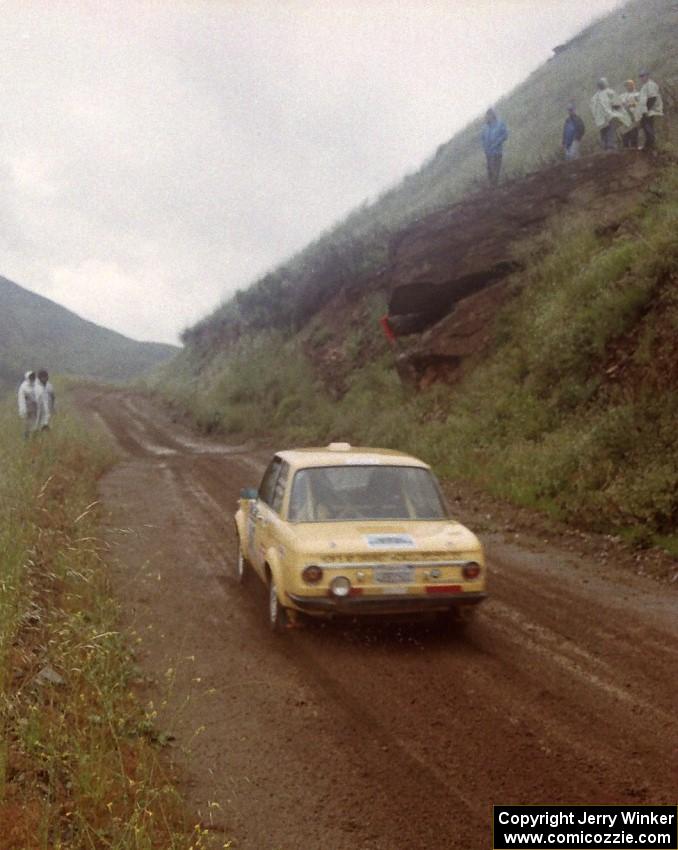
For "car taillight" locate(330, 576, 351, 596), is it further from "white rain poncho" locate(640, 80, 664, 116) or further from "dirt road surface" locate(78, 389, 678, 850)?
"white rain poncho" locate(640, 80, 664, 116)

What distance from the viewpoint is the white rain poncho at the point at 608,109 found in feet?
62.2

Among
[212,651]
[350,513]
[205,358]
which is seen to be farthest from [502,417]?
[205,358]

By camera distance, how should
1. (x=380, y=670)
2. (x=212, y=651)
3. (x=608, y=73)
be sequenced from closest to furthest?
(x=380, y=670)
(x=212, y=651)
(x=608, y=73)

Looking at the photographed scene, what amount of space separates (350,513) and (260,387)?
21410mm

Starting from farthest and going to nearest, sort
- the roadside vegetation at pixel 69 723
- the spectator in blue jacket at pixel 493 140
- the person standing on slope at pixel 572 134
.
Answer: the spectator in blue jacket at pixel 493 140
the person standing on slope at pixel 572 134
the roadside vegetation at pixel 69 723

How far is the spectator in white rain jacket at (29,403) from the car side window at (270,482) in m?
9.20

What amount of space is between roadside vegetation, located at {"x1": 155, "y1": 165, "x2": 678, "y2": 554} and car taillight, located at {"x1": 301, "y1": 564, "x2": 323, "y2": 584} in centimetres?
459

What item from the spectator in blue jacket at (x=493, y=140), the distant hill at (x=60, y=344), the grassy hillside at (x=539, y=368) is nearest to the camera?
the grassy hillside at (x=539, y=368)

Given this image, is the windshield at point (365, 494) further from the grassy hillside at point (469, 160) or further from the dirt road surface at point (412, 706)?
the grassy hillside at point (469, 160)

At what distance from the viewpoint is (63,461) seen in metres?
15.7

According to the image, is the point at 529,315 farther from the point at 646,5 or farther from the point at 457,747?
the point at 646,5

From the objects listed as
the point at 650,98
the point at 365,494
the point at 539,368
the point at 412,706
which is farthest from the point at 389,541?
the point at 650,98

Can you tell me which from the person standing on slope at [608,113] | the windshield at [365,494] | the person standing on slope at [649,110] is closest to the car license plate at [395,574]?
the windshield at [365,494]

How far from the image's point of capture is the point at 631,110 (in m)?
19.0
